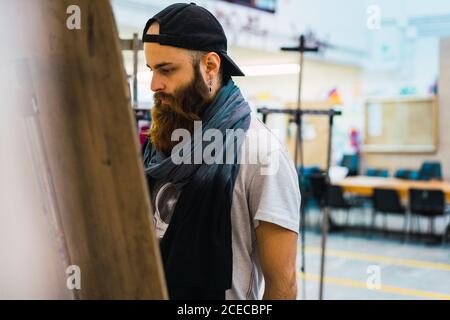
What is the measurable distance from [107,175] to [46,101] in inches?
8.4

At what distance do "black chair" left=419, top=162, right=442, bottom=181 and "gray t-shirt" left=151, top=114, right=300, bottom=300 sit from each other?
8438 mm

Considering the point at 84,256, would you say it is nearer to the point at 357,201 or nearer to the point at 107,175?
the point at 107,175

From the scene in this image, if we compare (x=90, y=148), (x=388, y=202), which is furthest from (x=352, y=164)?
(x=90, y=148)

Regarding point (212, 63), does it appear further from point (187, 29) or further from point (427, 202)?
point (427, 202)

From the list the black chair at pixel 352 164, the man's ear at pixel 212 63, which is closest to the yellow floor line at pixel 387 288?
the man's ear at pixel 212 63

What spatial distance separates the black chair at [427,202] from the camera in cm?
762

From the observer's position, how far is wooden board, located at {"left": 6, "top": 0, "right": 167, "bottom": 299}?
91 cm

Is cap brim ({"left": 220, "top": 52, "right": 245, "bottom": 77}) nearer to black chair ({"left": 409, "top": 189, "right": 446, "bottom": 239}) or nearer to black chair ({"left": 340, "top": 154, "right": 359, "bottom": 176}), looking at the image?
black chair ({"left": 409, "top": 189, "right": 446, "bottom": 239})

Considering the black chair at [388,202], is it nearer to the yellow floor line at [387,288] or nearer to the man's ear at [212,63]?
the yellow floor line at [387,288]

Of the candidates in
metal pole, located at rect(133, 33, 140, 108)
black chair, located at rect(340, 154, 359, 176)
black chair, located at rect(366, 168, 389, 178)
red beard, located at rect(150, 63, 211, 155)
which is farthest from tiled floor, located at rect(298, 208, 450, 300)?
red beard, located at rect(150, 63, 211, 155)

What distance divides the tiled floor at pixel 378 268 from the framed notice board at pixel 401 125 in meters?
2.44

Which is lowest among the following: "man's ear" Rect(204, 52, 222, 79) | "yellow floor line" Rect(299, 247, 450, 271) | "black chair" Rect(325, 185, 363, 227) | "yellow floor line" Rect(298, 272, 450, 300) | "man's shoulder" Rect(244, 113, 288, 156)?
"yellow floor line" Rect(299, 247, 450, 271)
